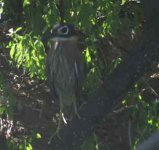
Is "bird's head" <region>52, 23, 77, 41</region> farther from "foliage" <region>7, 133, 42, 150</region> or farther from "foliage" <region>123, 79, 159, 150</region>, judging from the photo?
"foliage" <region>7, 133, 42, 150</region>

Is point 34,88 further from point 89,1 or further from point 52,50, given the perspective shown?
point 89,1

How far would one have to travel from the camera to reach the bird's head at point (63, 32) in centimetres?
282

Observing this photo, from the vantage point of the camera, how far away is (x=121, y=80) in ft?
7.58

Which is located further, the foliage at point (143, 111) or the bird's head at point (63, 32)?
the foliage at point (143, 111)

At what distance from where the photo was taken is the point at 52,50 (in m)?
3.11

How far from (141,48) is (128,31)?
39.9 inches

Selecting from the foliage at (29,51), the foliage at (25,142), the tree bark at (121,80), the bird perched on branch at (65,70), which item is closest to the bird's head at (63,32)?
the bird perched on branch at (65,70)

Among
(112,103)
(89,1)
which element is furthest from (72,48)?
(112,103)

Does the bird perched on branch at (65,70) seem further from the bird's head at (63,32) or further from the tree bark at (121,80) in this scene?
the tree bark at (121,80)

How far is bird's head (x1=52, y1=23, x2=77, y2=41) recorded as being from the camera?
2824 millimetres

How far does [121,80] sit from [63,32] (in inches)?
29.0

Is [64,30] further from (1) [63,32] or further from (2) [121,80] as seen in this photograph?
(2) [121,80]

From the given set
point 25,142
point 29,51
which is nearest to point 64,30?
point 29,51

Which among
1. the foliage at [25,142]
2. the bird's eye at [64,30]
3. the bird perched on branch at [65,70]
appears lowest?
the foliage at [25,142]
